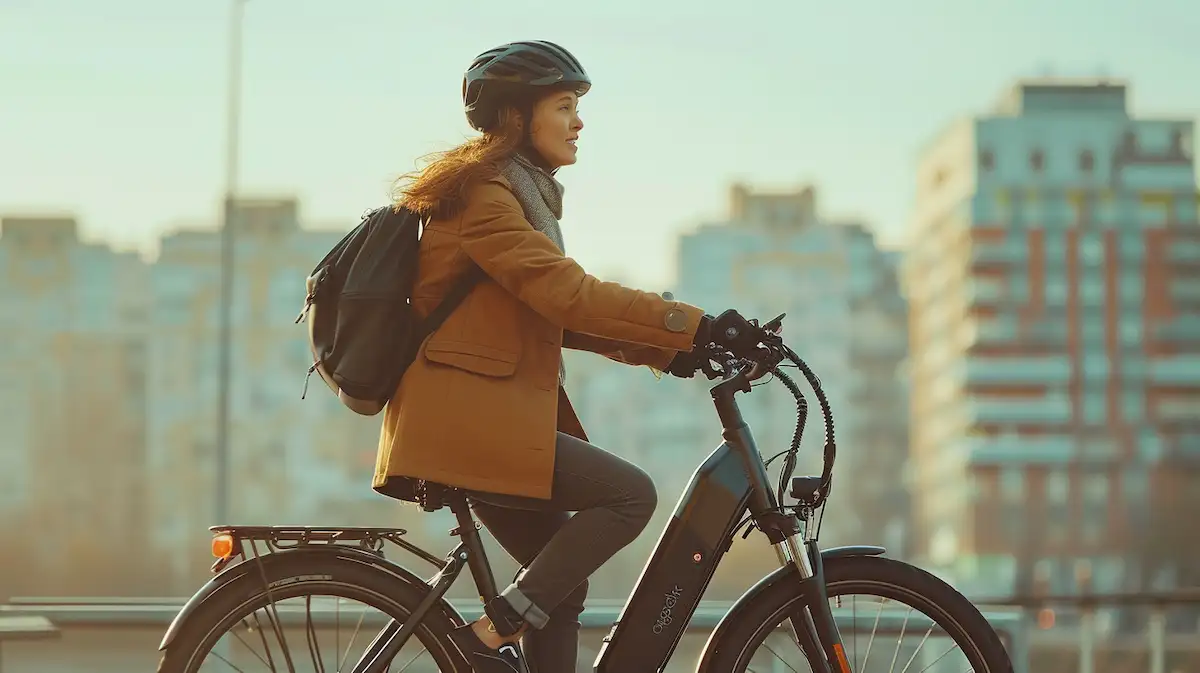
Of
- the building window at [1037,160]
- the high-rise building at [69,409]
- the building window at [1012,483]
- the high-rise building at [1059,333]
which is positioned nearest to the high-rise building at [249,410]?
the high-rise building at [69,409]

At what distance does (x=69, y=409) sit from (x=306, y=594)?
4350 inches

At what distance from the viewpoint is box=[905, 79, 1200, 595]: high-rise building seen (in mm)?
111312

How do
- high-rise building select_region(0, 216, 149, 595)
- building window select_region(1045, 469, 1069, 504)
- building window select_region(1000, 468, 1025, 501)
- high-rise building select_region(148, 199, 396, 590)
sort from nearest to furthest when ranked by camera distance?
high-rise building select_region(0, 216, 149, 595)
high-rise building select_region(148, 199, 396, 590)
building window select_region(1045, 469, 1069, 504)
building window select_region(1000, 468, 1025, 501)

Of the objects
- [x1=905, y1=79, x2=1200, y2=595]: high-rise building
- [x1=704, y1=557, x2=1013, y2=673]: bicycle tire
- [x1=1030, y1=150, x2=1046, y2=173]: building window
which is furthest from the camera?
Answer: [x1=1030, y1=150, x2=1046, y2=173]: building window

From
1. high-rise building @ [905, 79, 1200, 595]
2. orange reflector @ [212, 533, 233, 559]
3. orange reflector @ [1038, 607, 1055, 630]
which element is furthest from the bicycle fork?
high-rise building @ [905, 79, 1200, 595]

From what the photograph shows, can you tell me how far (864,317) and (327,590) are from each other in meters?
120

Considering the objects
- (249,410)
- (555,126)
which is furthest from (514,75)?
(249,410)

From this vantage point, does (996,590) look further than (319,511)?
No

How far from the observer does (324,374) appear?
3.56m

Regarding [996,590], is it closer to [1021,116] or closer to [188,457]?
[1021,116]

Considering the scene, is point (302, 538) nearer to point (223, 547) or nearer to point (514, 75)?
point (223, 547)

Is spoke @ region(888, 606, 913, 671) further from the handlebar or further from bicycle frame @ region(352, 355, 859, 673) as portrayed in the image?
the handlebar

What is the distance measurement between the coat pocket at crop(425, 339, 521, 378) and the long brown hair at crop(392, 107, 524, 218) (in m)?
0.26

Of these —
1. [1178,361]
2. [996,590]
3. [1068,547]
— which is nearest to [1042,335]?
[1178,361]
